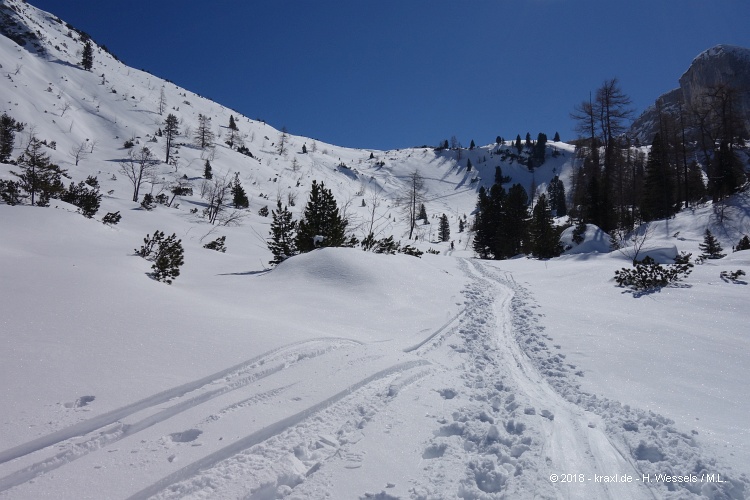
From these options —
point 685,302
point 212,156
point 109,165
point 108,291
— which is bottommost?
point 685,302

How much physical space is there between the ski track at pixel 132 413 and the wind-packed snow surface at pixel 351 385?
0.01 metres

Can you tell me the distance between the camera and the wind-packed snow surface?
240 centimetres

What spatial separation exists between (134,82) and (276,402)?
96807mm

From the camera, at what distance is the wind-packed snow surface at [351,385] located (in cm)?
240

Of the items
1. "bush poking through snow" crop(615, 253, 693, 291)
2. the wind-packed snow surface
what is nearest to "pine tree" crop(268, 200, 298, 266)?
the wind-packed snow surface

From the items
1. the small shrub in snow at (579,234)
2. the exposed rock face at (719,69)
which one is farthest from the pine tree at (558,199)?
the small shrub in snow at (579,234)

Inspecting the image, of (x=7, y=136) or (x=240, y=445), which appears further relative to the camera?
(x=7, y=136)

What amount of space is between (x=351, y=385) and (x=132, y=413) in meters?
2.05

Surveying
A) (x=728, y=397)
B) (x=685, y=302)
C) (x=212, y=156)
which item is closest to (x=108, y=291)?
(x=728, y=397)

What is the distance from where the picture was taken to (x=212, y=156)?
51906 mm

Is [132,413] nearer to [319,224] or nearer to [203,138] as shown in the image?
[319,224]

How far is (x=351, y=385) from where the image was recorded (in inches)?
149

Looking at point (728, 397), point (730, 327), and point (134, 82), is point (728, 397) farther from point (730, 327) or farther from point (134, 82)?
point (134, 82)

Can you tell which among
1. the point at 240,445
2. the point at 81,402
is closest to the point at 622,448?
the point at 240,445
